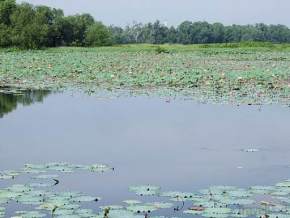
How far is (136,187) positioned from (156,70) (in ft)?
49.1

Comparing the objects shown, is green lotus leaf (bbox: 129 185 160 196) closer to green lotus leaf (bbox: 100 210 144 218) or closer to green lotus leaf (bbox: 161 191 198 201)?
green lotus leaf (bbox: 161 191 198 201)

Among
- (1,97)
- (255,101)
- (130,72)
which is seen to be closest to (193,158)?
(255,101)

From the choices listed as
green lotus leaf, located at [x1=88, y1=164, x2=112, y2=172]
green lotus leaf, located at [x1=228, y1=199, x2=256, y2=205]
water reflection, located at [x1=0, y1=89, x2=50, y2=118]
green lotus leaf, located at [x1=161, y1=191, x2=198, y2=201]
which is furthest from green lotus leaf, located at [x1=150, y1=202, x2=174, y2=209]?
water reflection, located at [x1=0, y1=89, x2=50, y2=118]

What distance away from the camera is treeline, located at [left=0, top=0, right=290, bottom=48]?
4403cm

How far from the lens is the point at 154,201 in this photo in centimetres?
536


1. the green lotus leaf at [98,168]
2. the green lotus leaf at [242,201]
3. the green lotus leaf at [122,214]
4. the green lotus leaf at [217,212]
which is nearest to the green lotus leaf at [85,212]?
the green lotus leaf at [122,214]

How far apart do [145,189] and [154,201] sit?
376 mm

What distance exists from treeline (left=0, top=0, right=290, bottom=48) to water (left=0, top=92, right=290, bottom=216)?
104 ft

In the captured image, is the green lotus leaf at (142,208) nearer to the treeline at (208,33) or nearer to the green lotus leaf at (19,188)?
the green lotus leaf at (19,188)

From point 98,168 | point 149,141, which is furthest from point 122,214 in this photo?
point 149,141

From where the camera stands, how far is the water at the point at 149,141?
6.43 meters

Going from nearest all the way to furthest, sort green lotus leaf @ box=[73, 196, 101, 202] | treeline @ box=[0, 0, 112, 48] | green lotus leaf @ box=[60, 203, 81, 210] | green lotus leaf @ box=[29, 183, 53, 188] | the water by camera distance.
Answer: green lotus leaf @ box=[60, 203, 81, 210] → green lotus leaf @ box=[73, 196, 101, 202] → green lotus leaf @ box=[29, 183, 53, 188] → the water → treeline @ box=[0, 0, 112, 48]

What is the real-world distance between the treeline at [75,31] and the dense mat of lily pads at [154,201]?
38.2 meters

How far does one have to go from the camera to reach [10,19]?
1806 inches
